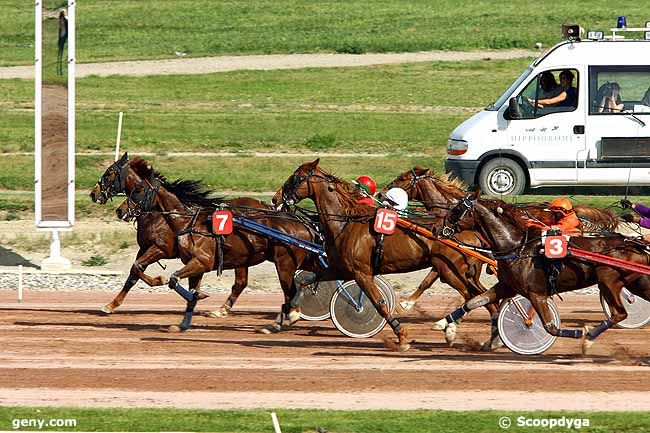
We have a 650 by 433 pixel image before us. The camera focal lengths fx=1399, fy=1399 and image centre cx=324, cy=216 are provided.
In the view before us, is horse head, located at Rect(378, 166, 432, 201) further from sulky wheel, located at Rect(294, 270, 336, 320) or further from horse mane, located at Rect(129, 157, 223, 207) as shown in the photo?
horse mane, located at Rect(129, 157, 223, 207)

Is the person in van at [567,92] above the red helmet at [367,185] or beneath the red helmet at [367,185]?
above

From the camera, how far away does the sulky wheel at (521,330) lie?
13.8m

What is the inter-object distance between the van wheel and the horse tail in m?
6.82

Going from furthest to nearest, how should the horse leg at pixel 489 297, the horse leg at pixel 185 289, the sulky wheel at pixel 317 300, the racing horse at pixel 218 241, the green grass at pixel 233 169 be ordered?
the green grass at pixel 233 169
the sulky wheel at pixel 317 300
the racing horse at pixel 218 241
the horse leg at pixel 185 289
the horse leg at pixel 489 297

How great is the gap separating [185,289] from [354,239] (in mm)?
2178

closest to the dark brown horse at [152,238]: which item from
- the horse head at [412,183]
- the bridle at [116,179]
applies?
the bridle at [116,179]

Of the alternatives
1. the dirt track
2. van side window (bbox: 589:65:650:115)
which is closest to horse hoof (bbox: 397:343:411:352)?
the dirt track

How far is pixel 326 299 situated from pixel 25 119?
16955 millimetres

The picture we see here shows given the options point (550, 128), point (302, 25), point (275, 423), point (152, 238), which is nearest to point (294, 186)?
point (152, 238)

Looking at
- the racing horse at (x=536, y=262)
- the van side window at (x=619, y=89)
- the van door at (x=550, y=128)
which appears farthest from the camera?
the van door at (x=550, y=128)

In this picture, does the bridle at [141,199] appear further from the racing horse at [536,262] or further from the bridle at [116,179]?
the racing horse at [536,262]

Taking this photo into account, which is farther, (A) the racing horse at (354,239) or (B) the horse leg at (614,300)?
(A) the racing horse at (354,239)

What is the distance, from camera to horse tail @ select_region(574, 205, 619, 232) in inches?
610

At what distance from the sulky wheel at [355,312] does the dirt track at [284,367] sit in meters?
0.15
